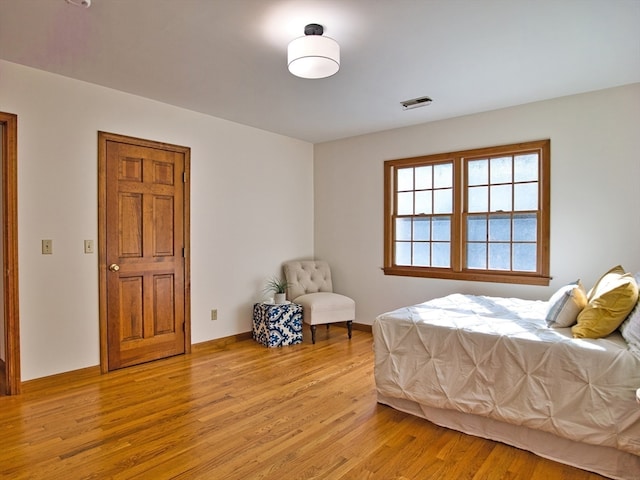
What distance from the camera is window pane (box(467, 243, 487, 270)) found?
4.31 meters

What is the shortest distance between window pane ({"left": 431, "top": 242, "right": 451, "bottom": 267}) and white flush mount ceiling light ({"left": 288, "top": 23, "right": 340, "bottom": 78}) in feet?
8.77

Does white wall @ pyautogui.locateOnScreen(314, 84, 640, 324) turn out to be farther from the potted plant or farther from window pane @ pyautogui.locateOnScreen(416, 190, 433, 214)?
the potted plant

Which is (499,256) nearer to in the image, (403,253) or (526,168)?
(526,168)

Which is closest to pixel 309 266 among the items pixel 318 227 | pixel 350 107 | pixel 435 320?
pixel 318 227

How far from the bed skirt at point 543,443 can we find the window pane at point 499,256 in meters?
2.06

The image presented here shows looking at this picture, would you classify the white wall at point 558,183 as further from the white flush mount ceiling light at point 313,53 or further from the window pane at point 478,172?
the white flush mount ceiling light at point 313,53

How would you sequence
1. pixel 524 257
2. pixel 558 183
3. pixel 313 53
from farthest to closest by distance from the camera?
pixel 524 257
pixel 558 183
pixel 313 53

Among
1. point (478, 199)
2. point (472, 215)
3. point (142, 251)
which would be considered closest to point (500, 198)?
point (478, 199)

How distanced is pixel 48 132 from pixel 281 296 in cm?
270

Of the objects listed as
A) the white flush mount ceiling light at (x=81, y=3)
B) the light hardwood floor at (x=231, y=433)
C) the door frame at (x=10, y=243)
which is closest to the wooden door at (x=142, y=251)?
the light hardwood floor at (x=231, y=433)

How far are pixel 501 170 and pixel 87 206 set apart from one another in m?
4.02

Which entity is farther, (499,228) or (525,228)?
(499,228)

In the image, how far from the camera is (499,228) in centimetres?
421

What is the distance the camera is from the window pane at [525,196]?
3996 mm
